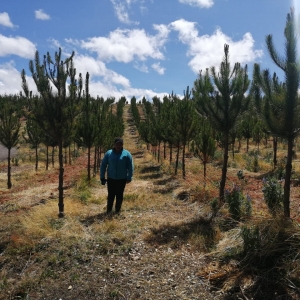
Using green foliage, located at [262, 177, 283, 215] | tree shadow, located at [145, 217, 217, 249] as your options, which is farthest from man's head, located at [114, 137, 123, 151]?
green foliage, located at [262, 177, 283, 215]

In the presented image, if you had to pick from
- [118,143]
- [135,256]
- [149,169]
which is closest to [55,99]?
[118,143]

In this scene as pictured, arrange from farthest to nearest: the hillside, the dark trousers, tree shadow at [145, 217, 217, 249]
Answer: the dark trousers < tree shadow at [145, 217, 217, 249] < the hillside

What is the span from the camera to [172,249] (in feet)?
17.7

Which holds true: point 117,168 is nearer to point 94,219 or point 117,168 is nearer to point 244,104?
point 94,219

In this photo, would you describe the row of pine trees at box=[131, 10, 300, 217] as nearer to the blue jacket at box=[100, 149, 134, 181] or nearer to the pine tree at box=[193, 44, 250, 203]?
the pine tree at box=[193, 44, 250, 203]

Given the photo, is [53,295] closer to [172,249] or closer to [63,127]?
[172,249]

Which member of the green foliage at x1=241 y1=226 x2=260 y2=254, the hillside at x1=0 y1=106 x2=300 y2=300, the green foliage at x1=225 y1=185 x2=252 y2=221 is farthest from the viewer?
the green foliage at x1=225 y1=185 x2=252 y2=221

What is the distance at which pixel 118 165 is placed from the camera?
7055mm

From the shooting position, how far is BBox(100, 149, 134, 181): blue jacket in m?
7.06

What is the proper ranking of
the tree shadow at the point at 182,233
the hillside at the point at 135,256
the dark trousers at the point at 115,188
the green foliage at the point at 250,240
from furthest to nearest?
1. the dark trousers at the point at 115,188
2. the tree shadow at the point at 182,233
3. the green foliage at the point at 250,240
4. the hillside at the point at 135,256

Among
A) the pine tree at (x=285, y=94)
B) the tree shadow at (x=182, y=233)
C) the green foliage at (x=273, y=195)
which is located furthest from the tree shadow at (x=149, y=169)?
the pine tree at (x=285, y=94)

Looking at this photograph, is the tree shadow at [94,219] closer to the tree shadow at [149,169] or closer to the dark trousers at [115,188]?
the dark trousers at [115,188]

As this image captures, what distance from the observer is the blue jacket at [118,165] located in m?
7.06

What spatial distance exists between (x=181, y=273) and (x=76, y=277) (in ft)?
5.56
